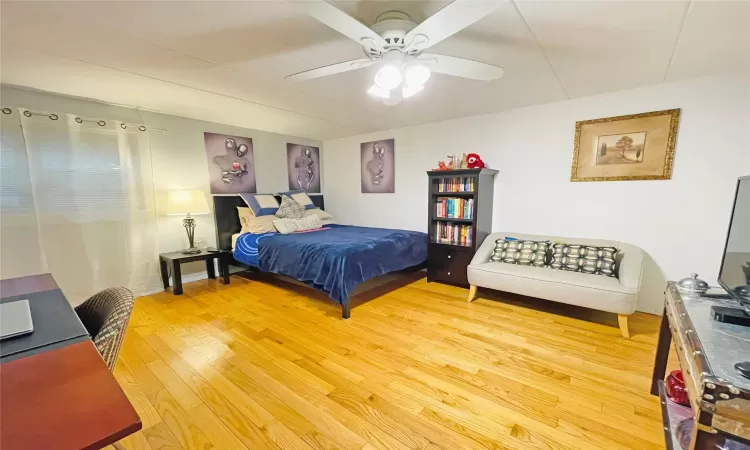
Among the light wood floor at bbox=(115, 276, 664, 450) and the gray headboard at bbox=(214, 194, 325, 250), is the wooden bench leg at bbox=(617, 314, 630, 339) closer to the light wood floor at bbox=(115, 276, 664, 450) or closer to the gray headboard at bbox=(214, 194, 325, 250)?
A: the light wood floor at bbox=(115, 276, 664, 450)

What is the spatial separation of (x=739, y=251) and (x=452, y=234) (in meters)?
2.38

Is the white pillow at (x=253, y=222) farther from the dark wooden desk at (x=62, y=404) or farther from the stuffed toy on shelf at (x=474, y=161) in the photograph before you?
the dark wooden desk at (x=62, y=404)

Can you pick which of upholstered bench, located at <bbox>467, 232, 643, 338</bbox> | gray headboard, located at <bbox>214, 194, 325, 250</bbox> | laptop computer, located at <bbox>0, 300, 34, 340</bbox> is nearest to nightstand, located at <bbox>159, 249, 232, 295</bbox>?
gray headboard, located at <bbox>214, 194, 325, 250</bbox>

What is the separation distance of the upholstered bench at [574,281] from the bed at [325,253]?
2.61ft

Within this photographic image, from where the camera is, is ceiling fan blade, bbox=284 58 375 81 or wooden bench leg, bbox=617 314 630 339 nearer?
ceiling fan blade, bbox=284 58 375 81

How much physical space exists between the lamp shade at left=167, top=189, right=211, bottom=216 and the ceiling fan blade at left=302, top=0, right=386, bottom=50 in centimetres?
285

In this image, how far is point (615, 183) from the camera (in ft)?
9.30

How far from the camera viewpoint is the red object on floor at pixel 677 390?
4.76ft

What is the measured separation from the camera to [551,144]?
10.3ft

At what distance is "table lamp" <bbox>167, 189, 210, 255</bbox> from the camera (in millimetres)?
Result: 3297

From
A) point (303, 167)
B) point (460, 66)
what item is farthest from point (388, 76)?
point (303, 167)

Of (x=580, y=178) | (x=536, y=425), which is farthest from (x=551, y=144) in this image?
(x=536, y=425)

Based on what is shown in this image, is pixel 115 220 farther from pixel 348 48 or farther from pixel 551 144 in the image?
pixel 551 144

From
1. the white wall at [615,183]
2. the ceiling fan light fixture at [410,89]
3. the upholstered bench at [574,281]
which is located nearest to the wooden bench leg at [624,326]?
the upholstered bench at [574,281]
